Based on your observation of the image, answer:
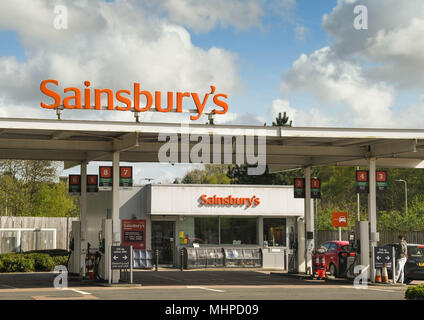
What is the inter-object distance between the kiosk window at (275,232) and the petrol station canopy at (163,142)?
9.78 m

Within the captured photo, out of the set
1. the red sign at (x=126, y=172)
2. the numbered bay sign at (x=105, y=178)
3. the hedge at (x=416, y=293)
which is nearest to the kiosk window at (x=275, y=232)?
the red sign at (x=126, y=172)

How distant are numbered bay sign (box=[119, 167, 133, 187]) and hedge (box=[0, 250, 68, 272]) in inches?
367

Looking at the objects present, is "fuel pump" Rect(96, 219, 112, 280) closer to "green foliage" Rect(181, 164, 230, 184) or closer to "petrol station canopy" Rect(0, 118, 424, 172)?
"petrol station canopy" Rect(0, 118, 424, 172)

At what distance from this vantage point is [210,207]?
121ft

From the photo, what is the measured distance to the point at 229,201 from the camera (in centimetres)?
3709

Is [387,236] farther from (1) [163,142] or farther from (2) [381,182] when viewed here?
(1) [163,142]

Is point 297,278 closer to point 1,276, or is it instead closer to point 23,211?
point 1,276

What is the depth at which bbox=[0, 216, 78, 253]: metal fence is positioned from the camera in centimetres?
3559

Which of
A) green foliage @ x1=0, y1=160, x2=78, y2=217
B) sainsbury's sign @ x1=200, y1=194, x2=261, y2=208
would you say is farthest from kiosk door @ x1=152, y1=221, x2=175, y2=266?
green foliage @ x1=0, y1=160, x2=78, y2=217

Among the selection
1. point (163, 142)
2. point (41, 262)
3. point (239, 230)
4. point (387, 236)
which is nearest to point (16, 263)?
point (41, 262)

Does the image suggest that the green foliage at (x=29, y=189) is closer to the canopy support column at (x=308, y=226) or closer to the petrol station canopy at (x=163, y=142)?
the petrol station canopy at (x=163, y=142)

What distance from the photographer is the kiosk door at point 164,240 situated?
37.0m

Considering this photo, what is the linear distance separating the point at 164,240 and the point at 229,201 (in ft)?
12.6
